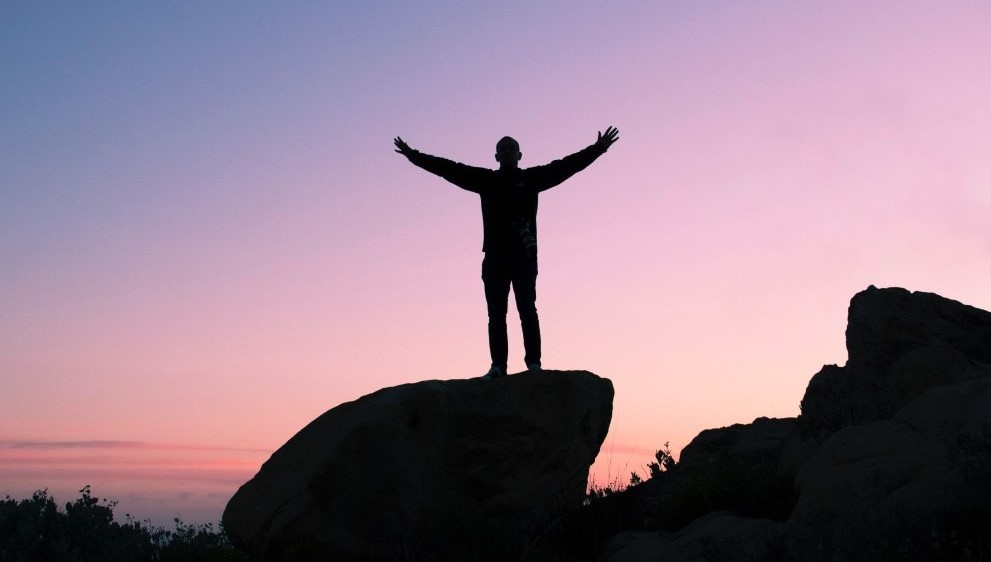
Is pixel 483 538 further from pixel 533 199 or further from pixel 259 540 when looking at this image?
pixel 533 199

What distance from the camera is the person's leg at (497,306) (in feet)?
33.6

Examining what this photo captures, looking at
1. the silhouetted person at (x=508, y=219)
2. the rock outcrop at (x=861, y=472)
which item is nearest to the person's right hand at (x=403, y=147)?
the silhouetted person at (x=508, y=219)

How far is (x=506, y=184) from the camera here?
34.3 ft

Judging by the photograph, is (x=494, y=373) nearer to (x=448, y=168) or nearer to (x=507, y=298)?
(x=507, y=298)

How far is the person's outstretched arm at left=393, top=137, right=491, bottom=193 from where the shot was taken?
1054 centimetres

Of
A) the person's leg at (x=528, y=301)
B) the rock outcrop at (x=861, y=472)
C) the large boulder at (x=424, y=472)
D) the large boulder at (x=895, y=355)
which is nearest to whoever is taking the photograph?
the rock outcrop at (x=861, y=472)

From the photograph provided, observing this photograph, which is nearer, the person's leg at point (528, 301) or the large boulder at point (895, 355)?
the person's leg at point (528, 301)

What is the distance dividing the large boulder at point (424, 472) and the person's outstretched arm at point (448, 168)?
7.51 ft

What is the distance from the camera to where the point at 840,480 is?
6.97 meters

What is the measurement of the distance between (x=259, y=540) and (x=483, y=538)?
2204 mm

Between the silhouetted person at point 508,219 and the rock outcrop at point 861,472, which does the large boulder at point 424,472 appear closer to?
the silhouetted person at point 508,219

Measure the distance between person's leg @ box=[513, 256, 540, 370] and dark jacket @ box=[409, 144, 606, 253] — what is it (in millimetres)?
274

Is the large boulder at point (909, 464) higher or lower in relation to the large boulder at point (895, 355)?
lower

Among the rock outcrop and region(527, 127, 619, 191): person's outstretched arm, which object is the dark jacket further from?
the rock outcrop
